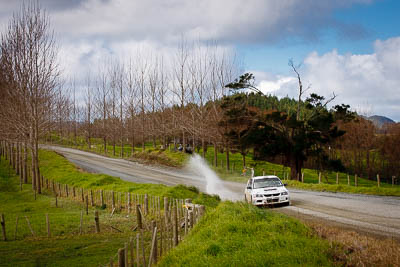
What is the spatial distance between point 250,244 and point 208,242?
1.22 metres

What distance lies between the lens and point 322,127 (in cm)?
3975

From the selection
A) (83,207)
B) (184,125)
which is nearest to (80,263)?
(83,207)

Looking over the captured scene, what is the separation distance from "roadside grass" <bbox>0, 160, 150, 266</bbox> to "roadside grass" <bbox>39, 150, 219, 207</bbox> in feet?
10.7

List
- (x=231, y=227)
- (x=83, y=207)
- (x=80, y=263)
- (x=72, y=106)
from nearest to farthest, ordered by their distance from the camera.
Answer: (x=231, y=227) < (x=80, y=263) < (x=83, y=207) < (x=72, y=106)

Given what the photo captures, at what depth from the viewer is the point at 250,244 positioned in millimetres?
9734

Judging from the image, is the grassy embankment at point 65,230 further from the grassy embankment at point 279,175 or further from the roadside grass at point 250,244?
the grassy embankment at point 279,175

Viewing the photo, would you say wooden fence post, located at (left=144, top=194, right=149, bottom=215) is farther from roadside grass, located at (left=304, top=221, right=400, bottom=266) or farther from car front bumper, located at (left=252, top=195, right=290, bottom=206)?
roadside grass, located at (left=304, top=221, right=400, bottom=266)

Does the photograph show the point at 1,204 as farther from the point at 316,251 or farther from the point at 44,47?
the point at 316,251

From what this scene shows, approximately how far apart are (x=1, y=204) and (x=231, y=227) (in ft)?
83.5

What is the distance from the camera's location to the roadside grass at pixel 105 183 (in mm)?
22969

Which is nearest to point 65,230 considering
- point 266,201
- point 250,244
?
point 266,201

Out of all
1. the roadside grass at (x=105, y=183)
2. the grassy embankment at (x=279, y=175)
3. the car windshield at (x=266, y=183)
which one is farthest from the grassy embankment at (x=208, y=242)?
the grassy embankment at (x=279, y=175)

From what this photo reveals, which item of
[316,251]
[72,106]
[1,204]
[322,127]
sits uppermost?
[72,106]

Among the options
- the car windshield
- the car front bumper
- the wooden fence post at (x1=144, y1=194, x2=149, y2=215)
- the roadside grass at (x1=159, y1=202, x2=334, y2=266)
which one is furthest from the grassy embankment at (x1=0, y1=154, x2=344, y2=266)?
the car windshield
